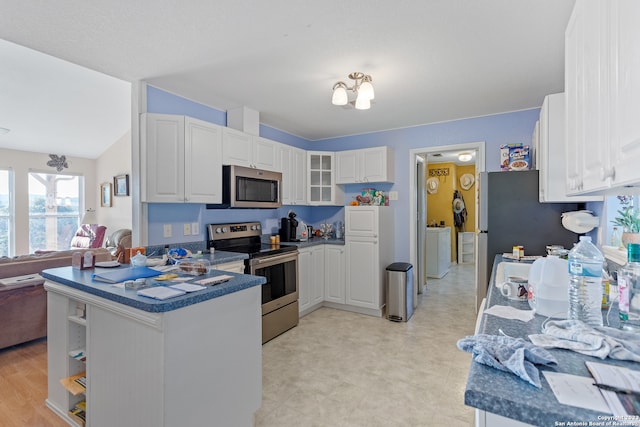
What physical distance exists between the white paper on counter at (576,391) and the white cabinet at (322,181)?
12.5 ft

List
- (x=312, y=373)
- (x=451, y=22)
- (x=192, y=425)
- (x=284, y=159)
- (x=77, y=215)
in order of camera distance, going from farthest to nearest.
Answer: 1. (x=77, y=215)
2. (x=284, y=159)
3. (x=312, y=373)
4. (x=451, y=22)
5. (x=192, y=425)

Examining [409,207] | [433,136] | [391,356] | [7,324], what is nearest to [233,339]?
[391,356]

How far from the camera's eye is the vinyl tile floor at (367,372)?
2.01m

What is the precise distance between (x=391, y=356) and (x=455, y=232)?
5.49 m

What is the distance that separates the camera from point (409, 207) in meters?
4.22

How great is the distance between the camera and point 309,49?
2.21 metres

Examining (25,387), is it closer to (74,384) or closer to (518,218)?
(74,384)

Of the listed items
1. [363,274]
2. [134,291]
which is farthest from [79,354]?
[363,274]

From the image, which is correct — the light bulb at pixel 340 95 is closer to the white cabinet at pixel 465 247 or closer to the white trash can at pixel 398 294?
the white trash can at pixel 398 294

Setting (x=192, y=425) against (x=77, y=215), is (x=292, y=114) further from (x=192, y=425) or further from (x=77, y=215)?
(x=77, y=215)

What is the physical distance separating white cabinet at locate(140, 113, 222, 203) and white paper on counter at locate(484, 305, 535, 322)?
98.4 inches

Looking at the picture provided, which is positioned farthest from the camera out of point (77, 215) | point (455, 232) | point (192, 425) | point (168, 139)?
point (455, 232)

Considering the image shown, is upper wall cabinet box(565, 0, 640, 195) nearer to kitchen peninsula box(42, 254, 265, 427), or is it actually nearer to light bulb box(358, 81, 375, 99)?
light bulb box(358, 81, 375, 99)

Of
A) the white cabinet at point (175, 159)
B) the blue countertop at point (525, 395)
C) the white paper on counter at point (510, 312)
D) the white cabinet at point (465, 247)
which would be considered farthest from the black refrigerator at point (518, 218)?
the white cabinet at point (465, 247)
